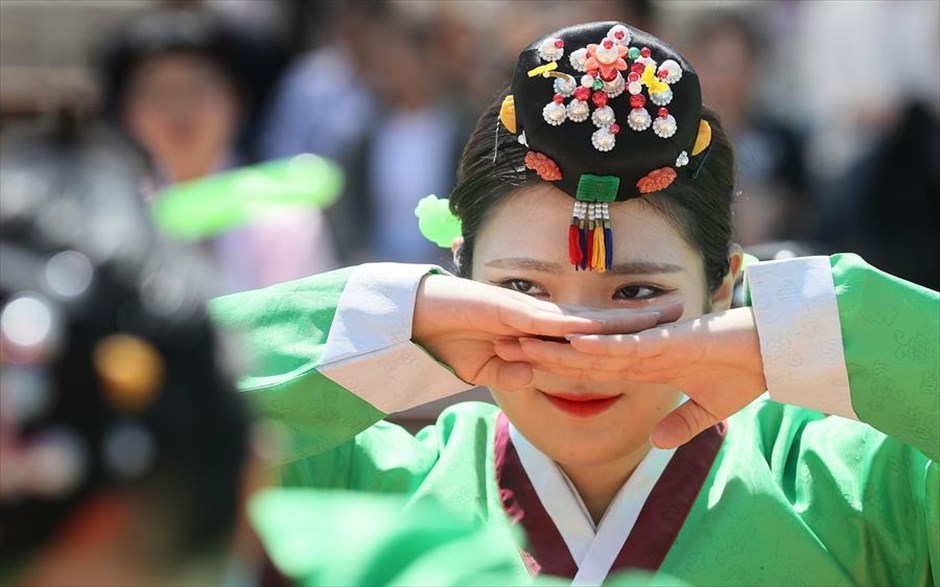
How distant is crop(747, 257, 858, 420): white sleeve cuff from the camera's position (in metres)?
2.04

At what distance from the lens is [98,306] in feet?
3.23

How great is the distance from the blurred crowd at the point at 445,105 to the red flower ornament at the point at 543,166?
191cm

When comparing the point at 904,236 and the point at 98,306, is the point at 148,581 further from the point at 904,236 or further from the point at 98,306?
the point at 904,236

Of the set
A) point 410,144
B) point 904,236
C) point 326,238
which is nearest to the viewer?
point 326,238

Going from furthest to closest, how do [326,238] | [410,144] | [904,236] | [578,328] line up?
[410,144], [904,236], [326,238], [578,328]

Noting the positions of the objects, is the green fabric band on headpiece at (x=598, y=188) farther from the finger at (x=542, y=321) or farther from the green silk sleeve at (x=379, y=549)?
the green silk sleeve at (x=379, y=549)

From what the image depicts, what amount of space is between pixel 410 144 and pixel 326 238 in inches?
42.0

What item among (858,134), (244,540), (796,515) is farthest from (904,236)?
(244,540)

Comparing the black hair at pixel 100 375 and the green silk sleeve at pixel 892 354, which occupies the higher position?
the black hair at pixel 100 375

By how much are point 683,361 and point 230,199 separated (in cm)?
223

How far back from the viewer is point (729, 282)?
235cm

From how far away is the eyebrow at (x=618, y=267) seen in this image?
213 cm

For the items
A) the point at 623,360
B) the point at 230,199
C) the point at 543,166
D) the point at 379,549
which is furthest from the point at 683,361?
the point at 230,199

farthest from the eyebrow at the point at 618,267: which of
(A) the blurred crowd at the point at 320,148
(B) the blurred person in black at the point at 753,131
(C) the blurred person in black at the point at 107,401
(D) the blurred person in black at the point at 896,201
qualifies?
(D) the blurred person in black at the point at 896,201
